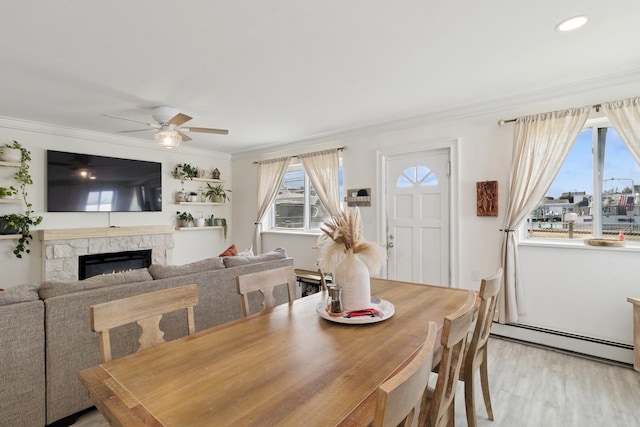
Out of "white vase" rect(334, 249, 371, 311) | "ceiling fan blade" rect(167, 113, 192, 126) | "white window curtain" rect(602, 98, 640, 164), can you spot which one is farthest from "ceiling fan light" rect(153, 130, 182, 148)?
"white window curtain" rect(602, 98, 640, 164)

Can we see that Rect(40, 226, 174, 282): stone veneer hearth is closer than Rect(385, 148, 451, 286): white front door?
No

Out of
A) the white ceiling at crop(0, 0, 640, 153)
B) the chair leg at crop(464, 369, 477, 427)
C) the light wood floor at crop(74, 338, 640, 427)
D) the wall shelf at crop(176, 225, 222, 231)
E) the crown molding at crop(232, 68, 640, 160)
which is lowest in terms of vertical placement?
the light wood floor at crop(74, 338, 640, 427)

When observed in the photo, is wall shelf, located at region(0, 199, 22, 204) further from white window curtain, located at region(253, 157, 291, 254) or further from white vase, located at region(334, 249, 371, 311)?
white vase, located at region(334, 249, 371, 311)

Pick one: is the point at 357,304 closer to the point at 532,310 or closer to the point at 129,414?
the point at 129,414

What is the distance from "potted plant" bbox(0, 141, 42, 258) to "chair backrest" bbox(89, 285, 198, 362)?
3.70 meters

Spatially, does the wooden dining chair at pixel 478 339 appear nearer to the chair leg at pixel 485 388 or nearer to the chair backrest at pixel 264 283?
the chair leg at pixel 485 388

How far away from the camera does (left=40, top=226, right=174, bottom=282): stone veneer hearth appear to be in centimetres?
400

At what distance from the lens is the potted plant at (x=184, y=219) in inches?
217

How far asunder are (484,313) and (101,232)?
4803 mm

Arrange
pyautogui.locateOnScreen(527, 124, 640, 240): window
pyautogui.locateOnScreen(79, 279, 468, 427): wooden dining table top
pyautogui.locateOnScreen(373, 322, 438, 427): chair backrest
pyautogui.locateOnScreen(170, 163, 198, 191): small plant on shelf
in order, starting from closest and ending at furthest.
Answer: pyautogui.locateOnScreen(373, 322, 438, 427): chair backrest
pyautogui.locateOnScreen(79, 279, 468, 427): wooden dining table top
pyautogui.locateOnScreen(527, 124, 640, 240): window
pyautogui.locateOnScreen(170, 163, 198, 191): small plant on shelf

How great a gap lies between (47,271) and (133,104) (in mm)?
2450

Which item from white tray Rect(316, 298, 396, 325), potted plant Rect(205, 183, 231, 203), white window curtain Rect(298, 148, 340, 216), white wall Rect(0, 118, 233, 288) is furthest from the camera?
potted plant Rect(205, 183, 231, 203)

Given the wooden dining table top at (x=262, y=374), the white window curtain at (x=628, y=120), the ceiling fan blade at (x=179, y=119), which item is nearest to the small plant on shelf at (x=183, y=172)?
the ceiling fan blade at (x=179, y=119)

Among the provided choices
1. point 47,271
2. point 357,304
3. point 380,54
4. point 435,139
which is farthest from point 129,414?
point 47,271
